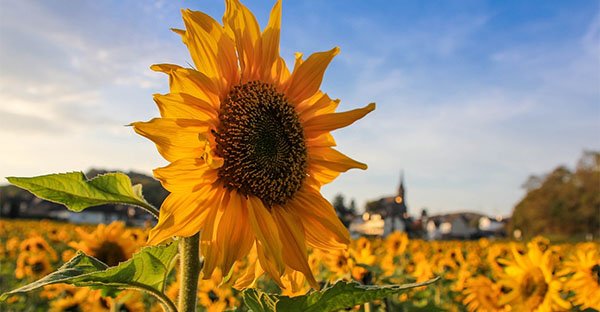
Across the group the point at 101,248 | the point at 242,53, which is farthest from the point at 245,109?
the point at 101,248

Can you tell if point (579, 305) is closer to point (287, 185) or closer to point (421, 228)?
point (287, 185)

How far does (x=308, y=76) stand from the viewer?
1.94m

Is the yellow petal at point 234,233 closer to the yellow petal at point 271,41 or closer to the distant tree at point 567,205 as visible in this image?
the yellow petal at point 271,41

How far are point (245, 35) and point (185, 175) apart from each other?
0.54 metres

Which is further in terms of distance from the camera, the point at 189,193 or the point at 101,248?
the point at 101,248

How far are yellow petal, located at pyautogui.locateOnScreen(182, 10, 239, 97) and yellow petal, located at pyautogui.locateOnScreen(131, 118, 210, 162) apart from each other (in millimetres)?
174

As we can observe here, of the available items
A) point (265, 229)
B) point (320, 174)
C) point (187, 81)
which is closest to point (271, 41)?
point (187, 81)

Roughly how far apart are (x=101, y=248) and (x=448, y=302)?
5.29 meters

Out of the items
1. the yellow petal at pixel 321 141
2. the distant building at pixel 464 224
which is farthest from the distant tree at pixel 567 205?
the yellow petal at pixel 321 141

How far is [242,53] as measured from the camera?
6.03 ft

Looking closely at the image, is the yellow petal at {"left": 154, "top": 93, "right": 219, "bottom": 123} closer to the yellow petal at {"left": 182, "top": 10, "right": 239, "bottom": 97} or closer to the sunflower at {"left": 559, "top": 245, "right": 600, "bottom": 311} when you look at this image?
the yellow petal at {"left": 182, "top": 10, "right": 239, "bottom": 97}

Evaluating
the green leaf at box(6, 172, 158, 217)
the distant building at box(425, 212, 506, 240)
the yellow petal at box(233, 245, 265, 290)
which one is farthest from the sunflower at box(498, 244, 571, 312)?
the distant building at box(425, 212, 506, 240)

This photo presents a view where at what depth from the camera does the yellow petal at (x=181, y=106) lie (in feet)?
5.16

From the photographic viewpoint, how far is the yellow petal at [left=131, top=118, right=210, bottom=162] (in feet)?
5.03
